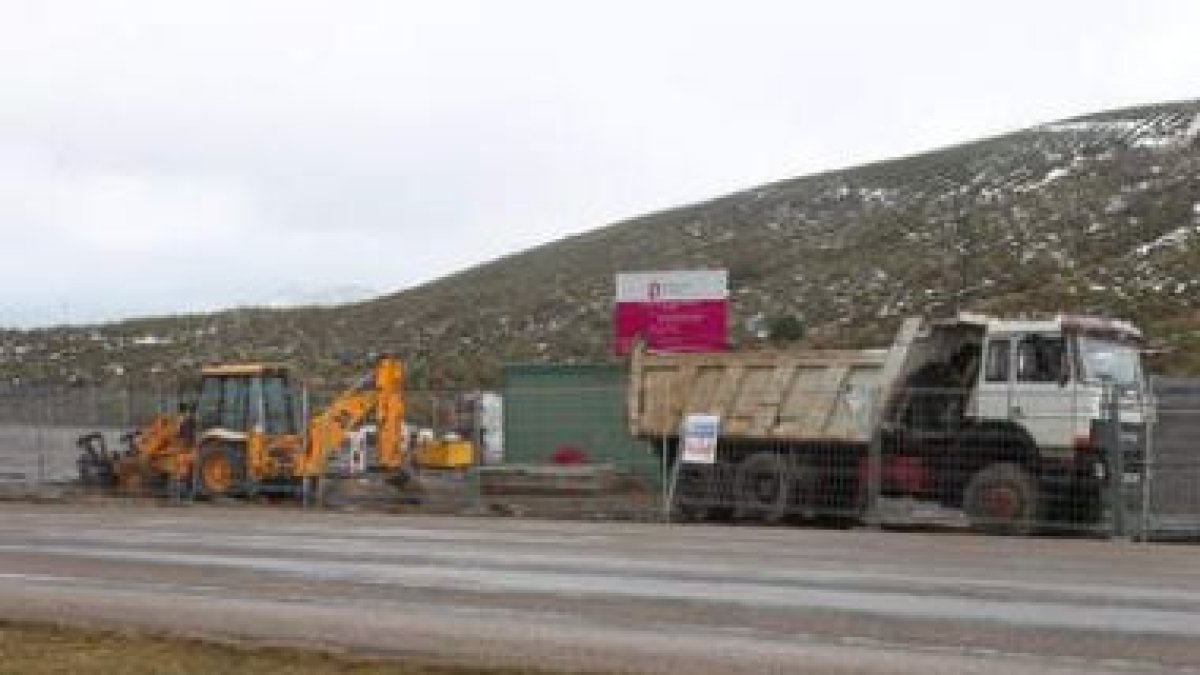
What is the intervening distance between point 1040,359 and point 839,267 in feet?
237

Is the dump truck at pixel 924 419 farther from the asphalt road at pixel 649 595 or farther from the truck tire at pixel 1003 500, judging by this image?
the asphalt road at pixel 649 595

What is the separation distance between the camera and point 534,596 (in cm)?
1469

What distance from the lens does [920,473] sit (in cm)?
2492

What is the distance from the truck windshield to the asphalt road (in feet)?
9.47

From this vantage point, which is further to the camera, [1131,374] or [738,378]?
[738,378]

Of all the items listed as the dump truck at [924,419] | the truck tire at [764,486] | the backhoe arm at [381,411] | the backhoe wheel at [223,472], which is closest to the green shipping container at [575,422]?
the backhoe arm at [381,411]

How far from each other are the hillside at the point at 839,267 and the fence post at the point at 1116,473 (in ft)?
116

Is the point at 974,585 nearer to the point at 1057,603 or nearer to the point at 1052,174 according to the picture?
the point at 1057,603

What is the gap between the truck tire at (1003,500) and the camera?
2350 cm

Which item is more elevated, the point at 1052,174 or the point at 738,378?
the point at 1052,174

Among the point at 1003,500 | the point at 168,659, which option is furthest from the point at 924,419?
the point at 168,659

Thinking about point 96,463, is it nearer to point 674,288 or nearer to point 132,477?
point 132,477

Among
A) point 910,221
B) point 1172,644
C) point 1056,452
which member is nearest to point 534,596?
point 1172,644

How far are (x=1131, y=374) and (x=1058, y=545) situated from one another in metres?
4.08
